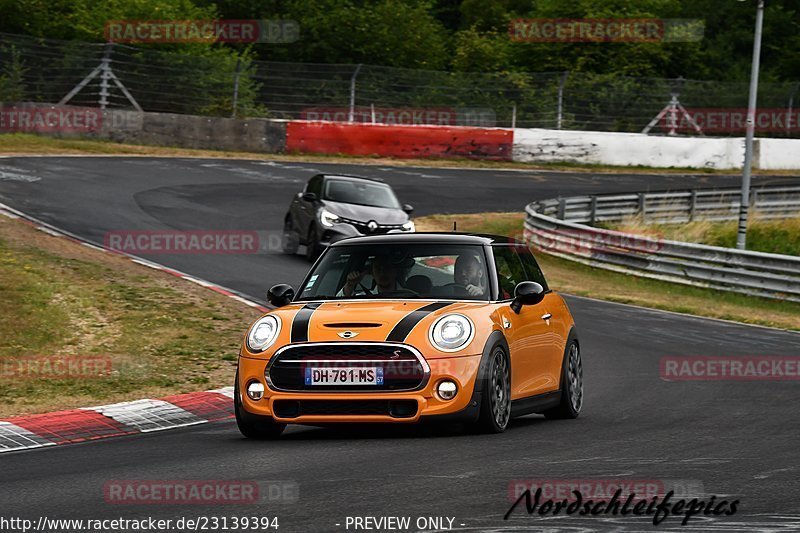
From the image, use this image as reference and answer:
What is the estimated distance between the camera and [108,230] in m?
24.3

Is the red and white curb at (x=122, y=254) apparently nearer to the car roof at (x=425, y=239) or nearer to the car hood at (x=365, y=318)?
the car roof at (x=425, y=239)

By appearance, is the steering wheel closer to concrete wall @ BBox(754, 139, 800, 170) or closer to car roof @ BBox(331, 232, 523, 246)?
car roof @ BBox(331, 232, 523, 246)

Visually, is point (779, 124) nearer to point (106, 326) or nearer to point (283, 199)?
point (283, 199)

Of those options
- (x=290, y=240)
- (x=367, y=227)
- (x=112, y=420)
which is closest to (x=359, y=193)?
(x=367, y=227)

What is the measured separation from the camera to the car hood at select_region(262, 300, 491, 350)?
9.09 m

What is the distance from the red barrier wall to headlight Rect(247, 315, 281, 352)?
107ft

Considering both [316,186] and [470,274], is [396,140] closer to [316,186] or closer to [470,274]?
[316,186]

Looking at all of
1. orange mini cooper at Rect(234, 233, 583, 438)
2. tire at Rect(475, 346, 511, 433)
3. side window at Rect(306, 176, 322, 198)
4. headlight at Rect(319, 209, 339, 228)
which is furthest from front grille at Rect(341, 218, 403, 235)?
tire at Rect(475, 346, 511, 433)

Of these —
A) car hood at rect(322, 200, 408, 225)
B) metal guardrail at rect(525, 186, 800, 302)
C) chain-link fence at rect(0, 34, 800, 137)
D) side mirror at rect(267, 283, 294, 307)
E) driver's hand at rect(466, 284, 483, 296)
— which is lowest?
metal guardrail at rect(525, 186, 800, 302)

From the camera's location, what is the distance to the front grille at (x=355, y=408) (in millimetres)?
9055

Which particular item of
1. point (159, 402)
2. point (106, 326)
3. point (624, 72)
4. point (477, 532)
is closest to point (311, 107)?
point (624, 72)

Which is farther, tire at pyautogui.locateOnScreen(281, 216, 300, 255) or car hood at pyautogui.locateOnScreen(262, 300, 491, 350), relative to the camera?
tire at pyautogui.locateOnScreen(281, 216, 300, 255)

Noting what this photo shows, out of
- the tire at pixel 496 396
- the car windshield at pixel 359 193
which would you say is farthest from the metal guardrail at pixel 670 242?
the tire at pixel 496 396

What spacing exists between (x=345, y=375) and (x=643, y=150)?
126 ft
